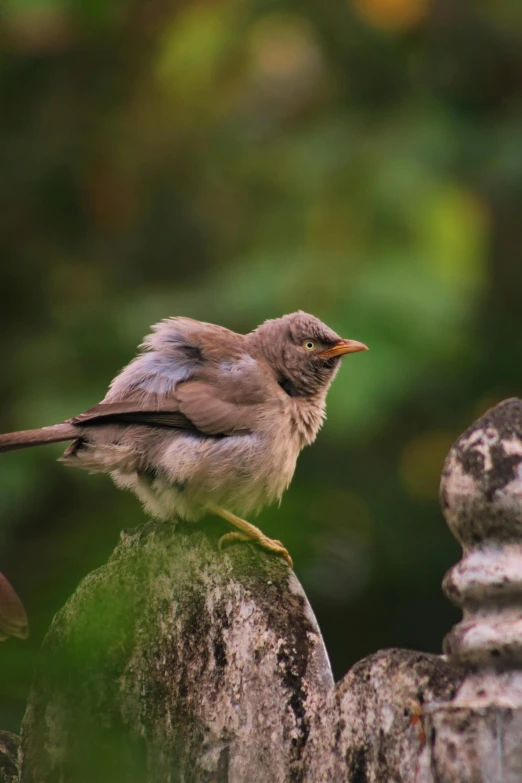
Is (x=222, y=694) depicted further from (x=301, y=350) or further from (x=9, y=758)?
(x=301, y=350)

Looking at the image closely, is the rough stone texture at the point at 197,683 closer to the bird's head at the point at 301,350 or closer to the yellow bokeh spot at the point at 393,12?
the bird's head at the point at 301,350

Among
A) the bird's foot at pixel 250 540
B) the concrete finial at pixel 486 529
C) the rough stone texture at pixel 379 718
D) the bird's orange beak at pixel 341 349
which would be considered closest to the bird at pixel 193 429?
the bird's orange beak at pixel 341 349

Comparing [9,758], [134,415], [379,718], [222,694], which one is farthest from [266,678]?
[134,415]

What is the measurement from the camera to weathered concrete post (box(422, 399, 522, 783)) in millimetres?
1867

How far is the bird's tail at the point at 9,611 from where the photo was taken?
2263 millimetres

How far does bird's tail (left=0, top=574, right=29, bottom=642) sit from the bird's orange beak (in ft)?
6.46

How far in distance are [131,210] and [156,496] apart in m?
4.62

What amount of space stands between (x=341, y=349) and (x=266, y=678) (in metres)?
2.26

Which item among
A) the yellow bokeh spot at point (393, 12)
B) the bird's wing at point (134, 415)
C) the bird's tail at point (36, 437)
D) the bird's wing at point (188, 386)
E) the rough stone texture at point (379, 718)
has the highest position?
the yellow bokeh spot at point (393, 12)

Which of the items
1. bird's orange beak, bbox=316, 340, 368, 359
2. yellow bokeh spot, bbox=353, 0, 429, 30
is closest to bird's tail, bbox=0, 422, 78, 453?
bird's orange beak, bbox=316, 340, 368, 359

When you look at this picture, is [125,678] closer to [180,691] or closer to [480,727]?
[180,691]

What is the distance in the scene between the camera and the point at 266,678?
7.77ft

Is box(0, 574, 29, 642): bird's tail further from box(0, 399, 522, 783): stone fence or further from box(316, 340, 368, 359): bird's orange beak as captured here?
box(316, 340, 368, 359): bird's orange beak

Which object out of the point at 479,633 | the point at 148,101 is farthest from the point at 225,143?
the point at 479,633
